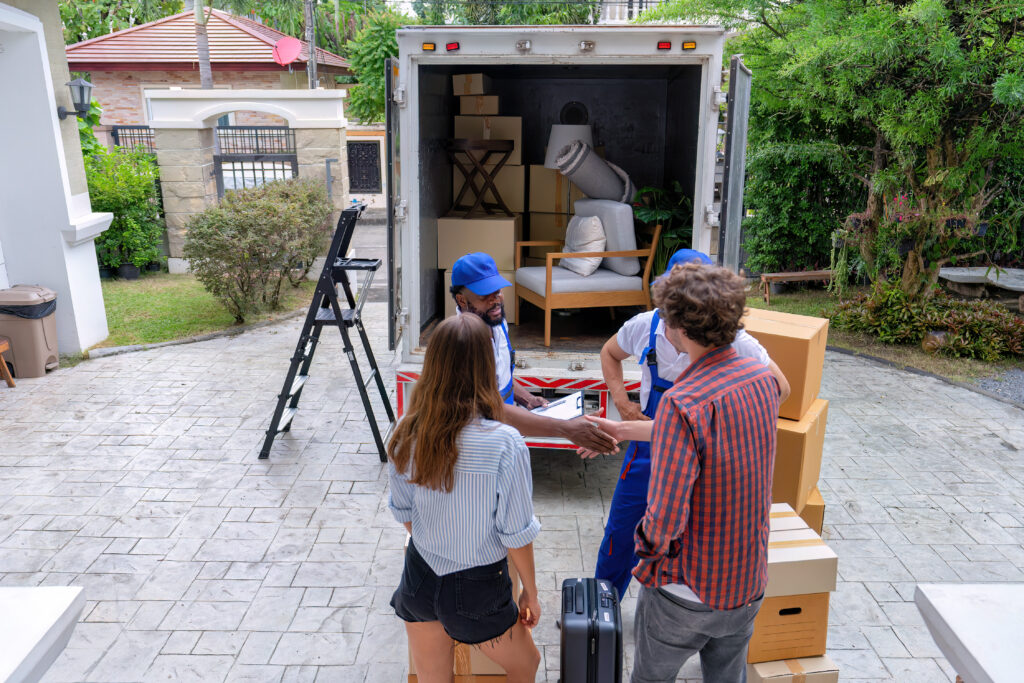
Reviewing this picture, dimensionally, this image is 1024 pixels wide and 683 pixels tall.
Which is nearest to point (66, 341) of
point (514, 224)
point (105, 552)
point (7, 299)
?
point (7, 299)

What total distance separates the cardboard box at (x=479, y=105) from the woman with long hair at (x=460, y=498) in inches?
196

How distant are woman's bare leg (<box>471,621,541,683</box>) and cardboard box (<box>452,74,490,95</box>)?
17.2 ft

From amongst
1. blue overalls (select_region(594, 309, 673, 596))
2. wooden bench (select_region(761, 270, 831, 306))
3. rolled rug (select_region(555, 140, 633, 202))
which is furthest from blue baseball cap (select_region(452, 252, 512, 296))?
wooden bench (select_region(761, 270, 831, 306))

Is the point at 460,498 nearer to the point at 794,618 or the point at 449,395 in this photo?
the point at 449,395

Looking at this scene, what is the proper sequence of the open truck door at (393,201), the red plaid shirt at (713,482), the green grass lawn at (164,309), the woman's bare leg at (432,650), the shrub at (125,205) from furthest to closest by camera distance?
the shrub at (125,205)
the green grass lawn at (164,309)
the open truck door at (393,201)
the woman's bare leg at (432,650)
the red plaid shirt at (713,482)

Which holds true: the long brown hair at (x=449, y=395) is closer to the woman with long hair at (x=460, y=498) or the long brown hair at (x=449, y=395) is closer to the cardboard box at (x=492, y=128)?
the woman with long hair at (x=460, y=498)

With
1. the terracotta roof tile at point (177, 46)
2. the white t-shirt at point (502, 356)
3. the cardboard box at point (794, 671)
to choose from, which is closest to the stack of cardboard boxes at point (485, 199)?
the white t-shirt at point (502, 356)

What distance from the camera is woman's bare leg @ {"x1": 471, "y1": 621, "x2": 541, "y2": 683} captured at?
269cm

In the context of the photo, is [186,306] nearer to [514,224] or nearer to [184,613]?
[514,224]

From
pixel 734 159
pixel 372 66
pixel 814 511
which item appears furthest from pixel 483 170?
pixel 372 66

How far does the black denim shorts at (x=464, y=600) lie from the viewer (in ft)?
8.39

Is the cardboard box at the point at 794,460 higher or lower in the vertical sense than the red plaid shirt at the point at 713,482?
lower

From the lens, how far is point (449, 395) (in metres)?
2.44

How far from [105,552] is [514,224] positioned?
3.69 meters
